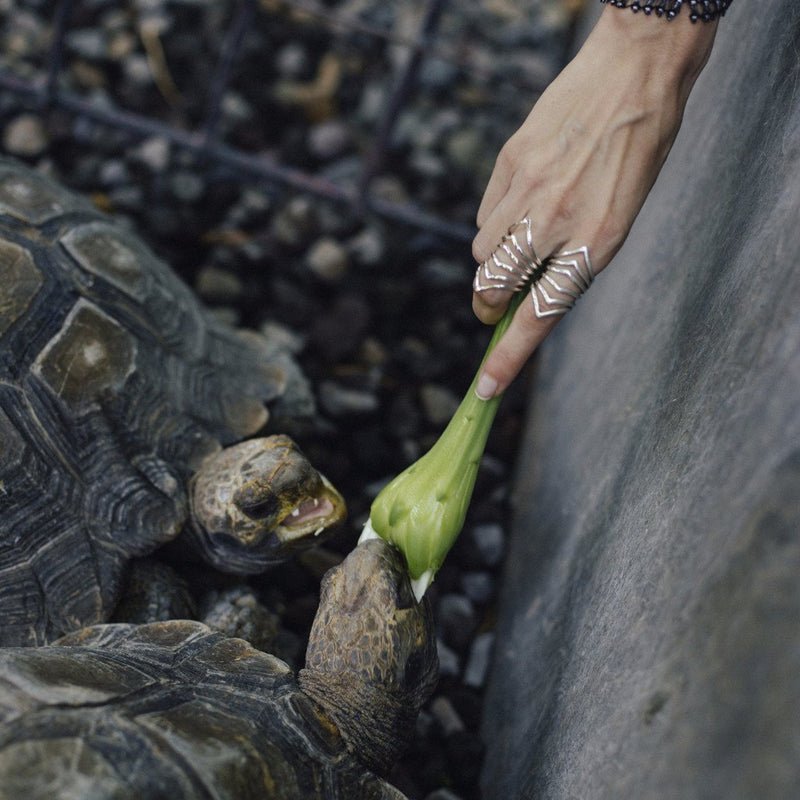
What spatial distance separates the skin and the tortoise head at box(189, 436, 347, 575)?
2.10 ft

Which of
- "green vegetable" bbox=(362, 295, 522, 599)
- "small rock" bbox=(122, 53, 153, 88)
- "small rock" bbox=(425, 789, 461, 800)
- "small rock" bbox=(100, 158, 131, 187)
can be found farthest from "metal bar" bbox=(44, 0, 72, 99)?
"small rock" bbox=(425, 789, 461, 800)

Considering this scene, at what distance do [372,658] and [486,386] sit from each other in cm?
54

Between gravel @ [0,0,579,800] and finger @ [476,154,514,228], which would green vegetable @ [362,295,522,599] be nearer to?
finger @ [476,154,514,228]

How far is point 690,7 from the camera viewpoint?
1229mm

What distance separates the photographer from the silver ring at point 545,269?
4.33 feet

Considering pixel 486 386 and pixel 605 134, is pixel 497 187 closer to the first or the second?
pixel 605 134

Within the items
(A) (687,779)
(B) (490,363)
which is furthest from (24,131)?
(A) (687,779)

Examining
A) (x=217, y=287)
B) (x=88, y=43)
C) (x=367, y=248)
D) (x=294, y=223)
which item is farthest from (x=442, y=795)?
(x=88, y=43)

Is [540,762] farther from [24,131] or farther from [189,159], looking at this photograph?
[24,131]

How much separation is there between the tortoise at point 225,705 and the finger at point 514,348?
38 centimetres

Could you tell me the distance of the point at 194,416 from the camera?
1.91m

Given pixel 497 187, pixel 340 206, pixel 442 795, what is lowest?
pixel 442 795

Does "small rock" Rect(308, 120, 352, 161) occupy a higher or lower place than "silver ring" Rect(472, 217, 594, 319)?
lower

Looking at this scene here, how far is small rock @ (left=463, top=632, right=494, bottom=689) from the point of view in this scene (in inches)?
78.9
